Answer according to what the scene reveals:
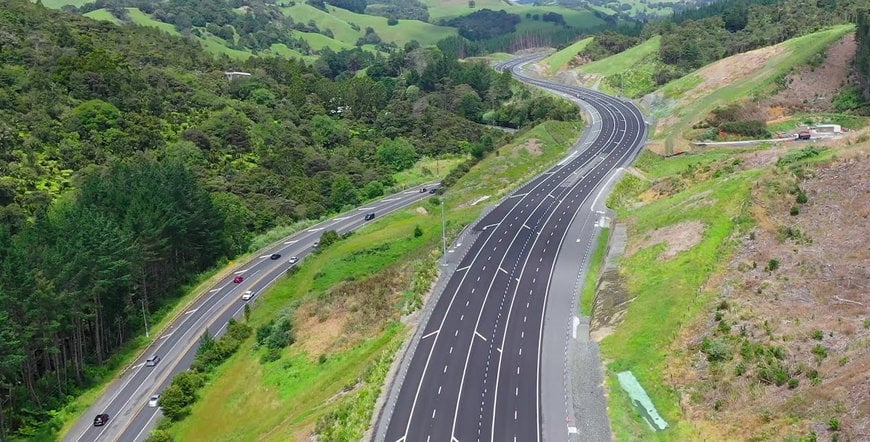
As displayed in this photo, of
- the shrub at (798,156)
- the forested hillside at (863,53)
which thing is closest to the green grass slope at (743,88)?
the forested hillside at (863,53)

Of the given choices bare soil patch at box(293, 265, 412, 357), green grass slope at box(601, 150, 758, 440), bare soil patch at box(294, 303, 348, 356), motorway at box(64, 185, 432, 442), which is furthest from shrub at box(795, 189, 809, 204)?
motorway at box(64, 185, 432, 442)

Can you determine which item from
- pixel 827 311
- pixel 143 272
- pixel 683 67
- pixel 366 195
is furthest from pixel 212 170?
pixel 683 67

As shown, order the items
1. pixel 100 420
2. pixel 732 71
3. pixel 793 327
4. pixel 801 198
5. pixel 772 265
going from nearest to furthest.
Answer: pixel 793 327 < pixel 772 265 < pixel 801 198 < pixel 100 420 < pixel 732 71

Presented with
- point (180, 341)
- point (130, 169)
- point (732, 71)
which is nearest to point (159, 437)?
point (180, 341)

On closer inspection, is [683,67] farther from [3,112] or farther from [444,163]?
[3,112]

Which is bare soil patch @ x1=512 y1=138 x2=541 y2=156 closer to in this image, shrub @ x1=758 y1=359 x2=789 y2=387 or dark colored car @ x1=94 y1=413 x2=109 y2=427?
shrub @ x1=758 y1=359 x2=789 y2=387

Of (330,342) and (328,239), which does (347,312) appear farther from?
(328,239)
